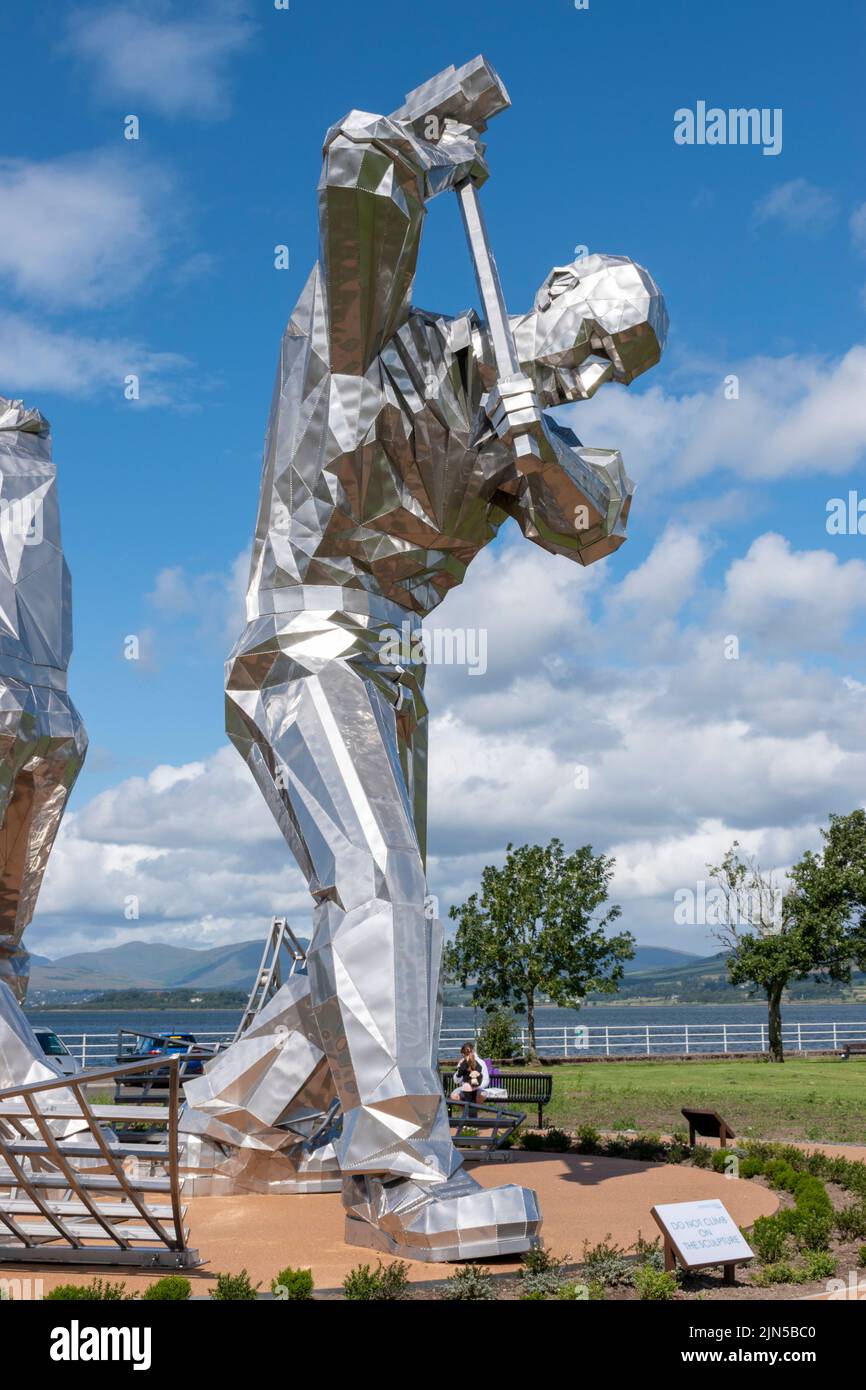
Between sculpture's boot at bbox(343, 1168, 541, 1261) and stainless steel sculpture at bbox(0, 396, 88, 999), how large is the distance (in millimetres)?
4259

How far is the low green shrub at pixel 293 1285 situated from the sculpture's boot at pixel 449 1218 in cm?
57

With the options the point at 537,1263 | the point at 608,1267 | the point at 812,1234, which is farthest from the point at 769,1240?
the point at 537,1263

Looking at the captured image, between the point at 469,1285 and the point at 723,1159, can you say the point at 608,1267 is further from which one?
the point at 723,1159

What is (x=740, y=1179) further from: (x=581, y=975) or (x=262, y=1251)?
(x=581, y=975)

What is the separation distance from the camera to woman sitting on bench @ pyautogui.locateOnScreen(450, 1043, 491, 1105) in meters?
14.8

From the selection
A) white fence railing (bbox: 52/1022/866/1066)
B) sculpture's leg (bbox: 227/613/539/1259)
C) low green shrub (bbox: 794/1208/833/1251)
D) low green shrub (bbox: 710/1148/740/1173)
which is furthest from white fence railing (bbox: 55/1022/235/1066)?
low green shrub (bbox: 794/1208/833/1251)

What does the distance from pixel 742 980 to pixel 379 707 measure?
83.8 feet

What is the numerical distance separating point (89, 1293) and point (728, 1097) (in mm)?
14280

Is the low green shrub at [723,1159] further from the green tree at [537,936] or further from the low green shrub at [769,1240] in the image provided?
the green tree at [537,936]

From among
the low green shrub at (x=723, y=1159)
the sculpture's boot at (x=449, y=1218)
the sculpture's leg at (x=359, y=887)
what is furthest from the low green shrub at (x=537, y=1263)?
the low green shrub at (x=723, y=1159)

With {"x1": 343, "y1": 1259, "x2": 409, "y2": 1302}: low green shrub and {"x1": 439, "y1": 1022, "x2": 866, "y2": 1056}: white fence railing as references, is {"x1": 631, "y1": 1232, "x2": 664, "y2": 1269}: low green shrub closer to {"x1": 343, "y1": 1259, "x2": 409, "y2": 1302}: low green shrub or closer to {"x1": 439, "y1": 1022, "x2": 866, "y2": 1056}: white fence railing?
{"x1": 343, "y1": 1259, "x2": 409, "y2": 1302}: low green shrub

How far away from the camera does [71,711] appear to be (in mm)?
10164

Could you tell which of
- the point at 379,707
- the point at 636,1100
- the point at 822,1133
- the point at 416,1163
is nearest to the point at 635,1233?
the point at 416,1163

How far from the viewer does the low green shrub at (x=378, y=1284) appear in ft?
19.7
